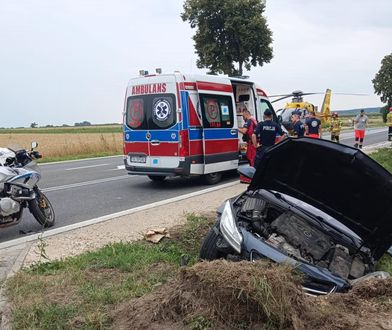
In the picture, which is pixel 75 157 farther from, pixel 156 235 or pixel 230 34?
pixel 156 235

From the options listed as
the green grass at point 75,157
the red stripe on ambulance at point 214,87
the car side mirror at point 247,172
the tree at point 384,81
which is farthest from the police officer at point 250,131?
the tree at point 384,81

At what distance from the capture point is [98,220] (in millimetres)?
7246

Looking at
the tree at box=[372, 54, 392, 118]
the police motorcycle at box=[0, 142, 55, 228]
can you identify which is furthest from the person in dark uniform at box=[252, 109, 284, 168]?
the tree at box=[372, 54, 392, 118]

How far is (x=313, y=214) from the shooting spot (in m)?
4.53

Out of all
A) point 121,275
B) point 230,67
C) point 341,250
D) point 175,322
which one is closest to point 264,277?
point 175,322

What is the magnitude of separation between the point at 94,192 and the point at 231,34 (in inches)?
786

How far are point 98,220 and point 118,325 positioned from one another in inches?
164

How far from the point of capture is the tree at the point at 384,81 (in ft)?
246

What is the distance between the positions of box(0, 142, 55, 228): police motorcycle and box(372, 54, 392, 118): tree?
246 ft

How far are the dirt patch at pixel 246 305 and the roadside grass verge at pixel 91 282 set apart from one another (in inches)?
18.7

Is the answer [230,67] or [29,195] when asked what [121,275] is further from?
[230,67]

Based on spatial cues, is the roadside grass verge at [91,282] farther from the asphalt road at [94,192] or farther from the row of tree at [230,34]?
the row of tree at [230,34]

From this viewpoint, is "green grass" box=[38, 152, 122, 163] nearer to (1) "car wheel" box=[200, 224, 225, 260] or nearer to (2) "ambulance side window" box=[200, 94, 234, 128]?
(2) "ambulance side window" box=[200, 94, 234, 128]

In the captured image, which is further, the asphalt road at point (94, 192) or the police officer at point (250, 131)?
the police officer at point (250, 131)
